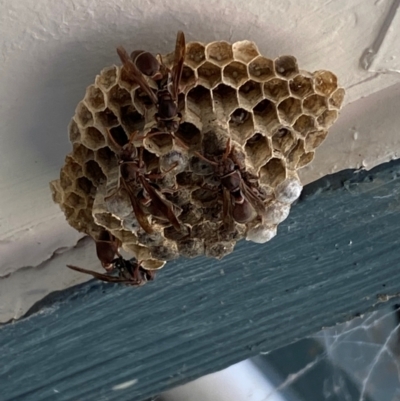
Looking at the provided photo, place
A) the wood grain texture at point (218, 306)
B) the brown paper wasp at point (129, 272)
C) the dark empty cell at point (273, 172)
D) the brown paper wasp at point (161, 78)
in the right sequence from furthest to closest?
the wood grain texture at point (218, 306)
the brown paper wasp at point (129, 272)
the dark empty cell at point (273, 172)
the brown paper wasp at point (161, 78)

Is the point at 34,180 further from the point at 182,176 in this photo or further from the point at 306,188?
the point at 306,188

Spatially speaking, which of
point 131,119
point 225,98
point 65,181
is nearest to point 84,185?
point 65,181

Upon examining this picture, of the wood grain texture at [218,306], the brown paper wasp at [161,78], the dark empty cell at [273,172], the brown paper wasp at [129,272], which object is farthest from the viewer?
the wood grain texture at [218,306]

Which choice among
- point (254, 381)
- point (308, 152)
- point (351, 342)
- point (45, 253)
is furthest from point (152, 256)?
point (351, 342)

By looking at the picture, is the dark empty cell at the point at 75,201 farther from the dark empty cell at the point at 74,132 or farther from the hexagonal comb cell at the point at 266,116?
the hexagonal comb cell at the point at 266,116

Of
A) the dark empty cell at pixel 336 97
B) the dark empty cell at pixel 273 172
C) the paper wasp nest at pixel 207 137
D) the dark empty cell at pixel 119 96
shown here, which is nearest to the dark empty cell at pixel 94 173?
the paper wasp nest at pixel 207 137

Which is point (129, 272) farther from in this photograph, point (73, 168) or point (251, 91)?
point (251, 91)
